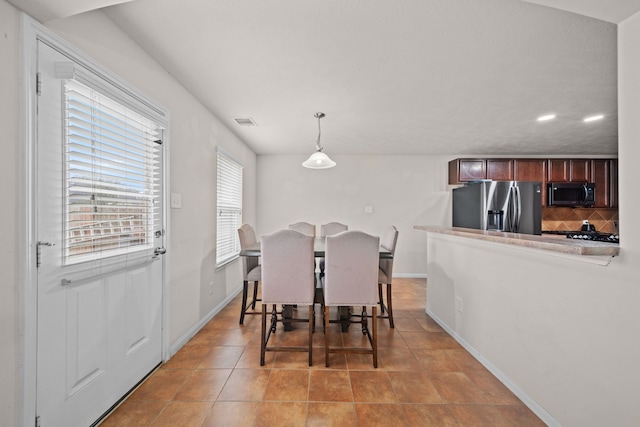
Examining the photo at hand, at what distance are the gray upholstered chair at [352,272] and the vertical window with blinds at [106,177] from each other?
1319mm

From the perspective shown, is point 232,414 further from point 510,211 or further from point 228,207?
point 510,211

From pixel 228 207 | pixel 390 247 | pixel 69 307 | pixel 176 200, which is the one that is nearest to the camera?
pixel 69 307

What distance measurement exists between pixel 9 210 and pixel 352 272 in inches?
72.2

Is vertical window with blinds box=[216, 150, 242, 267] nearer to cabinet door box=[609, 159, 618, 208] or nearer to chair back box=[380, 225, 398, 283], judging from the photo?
chair back box=[380, 225, 398, 283]

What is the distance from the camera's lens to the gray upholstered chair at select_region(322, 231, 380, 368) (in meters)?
2.00

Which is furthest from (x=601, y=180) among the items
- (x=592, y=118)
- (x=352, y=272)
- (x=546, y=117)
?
(x=352, y=272)

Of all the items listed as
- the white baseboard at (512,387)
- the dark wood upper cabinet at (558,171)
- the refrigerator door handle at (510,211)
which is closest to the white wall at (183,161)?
the white baseboard at (512,387)

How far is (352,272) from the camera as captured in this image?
2.02m

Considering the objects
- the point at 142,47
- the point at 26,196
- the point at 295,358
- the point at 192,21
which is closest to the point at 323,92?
the point at 192,21

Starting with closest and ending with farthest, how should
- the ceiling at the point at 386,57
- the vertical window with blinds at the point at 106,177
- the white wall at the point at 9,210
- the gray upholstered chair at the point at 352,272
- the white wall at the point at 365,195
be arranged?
the white wall at the point at 9,210, the vertical window with blinds at the point at 106,177, the ceiling at the point at 386,57, the gray upholstered chair at the point at 352,272, the white wall at the point at 365,195

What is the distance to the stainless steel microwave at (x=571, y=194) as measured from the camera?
4.36 m

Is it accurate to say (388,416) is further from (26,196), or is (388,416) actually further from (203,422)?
(26,196)

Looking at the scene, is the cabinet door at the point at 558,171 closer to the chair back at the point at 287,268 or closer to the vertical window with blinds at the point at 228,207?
the chair back at the point at 287,268

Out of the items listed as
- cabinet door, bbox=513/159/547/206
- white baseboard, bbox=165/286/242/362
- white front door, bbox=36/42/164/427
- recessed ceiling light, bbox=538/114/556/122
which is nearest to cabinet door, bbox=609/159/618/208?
cabinet door, bbox=513/159/547/206
